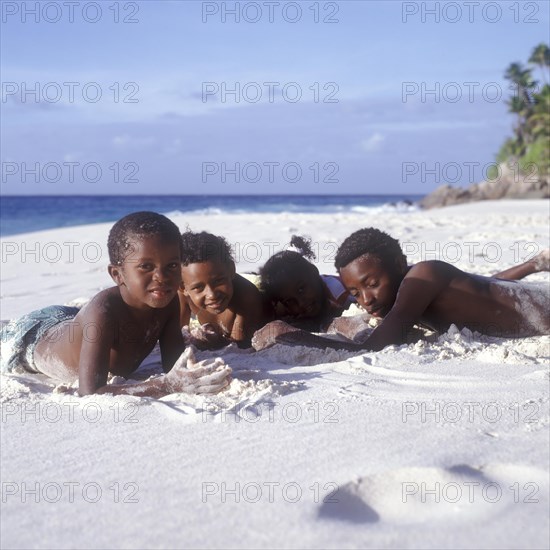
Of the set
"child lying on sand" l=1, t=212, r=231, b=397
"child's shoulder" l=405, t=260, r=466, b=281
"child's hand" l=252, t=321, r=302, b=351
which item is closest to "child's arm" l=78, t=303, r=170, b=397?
"child lying on sand" l=1, t=212, r=231, b=397

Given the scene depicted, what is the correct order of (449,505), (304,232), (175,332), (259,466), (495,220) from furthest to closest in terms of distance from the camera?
(495,220) → (304,232) → (175,332) → (259,466) → (449,505)

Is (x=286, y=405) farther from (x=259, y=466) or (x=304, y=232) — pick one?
(x=304, y=232)

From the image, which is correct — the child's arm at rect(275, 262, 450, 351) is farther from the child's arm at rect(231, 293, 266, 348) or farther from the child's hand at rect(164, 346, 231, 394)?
the child's hand at rect(164, 346, 231, 394)

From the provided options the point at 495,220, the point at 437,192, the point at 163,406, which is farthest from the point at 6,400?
the point at 437,192

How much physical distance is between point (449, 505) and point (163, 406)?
4.09 ft

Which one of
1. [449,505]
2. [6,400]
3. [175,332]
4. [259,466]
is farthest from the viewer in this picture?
[175,332]

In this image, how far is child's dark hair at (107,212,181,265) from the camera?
338cm

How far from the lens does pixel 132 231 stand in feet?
11.1

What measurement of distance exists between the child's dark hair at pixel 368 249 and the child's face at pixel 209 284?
2.37ft

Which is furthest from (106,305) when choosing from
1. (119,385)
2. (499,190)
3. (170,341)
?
(499,190)

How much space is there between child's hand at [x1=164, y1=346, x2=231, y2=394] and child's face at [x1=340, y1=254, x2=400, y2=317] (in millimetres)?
1381

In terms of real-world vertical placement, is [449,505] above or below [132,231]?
below

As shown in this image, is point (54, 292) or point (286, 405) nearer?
point (286, 405)

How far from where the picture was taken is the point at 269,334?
4129mm
